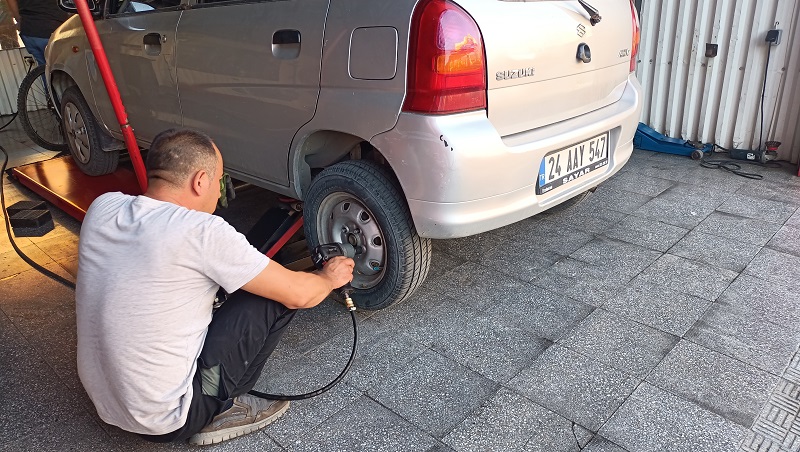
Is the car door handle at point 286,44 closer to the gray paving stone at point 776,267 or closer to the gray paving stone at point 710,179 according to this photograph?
the gray paving stone at point 776,267

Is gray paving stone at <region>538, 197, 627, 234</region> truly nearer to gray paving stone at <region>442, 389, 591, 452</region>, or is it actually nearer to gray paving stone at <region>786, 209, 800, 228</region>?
gray paving stone at <region>786, 209, 800, 228</region>

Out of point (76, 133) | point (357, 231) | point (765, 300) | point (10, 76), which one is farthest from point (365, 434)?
point (10, 76)

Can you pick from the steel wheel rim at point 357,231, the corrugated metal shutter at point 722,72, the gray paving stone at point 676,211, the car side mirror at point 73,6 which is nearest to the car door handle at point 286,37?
the steel wheel rim at point 357,231

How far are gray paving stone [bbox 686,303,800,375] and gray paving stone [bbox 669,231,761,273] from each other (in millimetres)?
493

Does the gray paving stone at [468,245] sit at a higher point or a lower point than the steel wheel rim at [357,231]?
lower

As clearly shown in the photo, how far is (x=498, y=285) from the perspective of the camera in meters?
2.86

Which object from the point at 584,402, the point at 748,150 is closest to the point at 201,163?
the point at 584,402

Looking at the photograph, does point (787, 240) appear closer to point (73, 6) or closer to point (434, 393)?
point (434, 393)

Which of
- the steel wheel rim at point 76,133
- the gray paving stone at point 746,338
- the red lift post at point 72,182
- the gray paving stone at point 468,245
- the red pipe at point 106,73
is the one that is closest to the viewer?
the gray paving stone at point 746,338

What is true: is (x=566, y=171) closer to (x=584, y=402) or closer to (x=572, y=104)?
(x=572, y=104)

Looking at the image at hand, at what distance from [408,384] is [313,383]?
362 mm

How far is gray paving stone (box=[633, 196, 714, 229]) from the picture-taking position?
350 cm

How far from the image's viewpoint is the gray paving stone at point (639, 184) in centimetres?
402

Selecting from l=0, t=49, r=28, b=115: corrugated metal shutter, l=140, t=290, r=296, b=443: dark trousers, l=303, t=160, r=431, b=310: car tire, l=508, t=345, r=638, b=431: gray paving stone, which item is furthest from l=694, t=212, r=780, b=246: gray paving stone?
l=0, t=49, r=28, b=115: corrugated metal shutter
